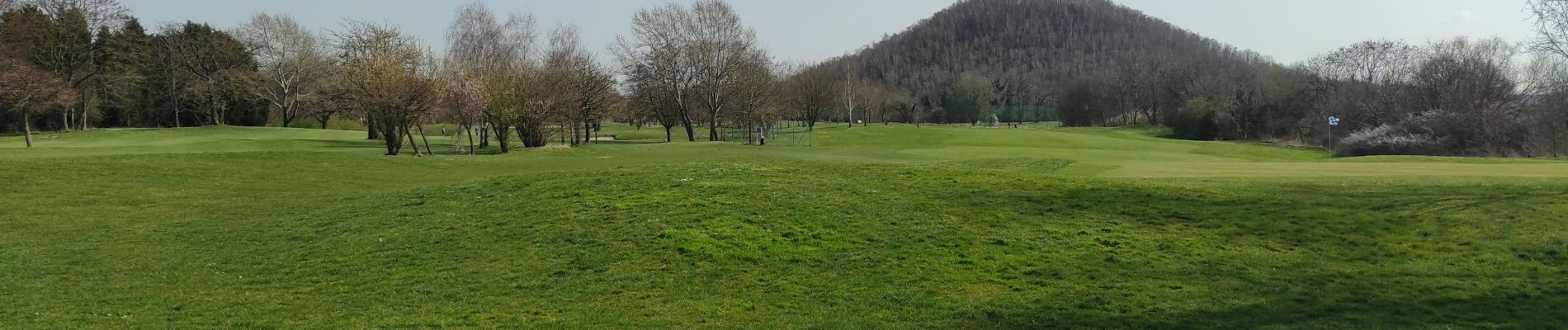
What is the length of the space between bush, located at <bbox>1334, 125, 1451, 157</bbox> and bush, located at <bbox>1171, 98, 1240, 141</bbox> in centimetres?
2676

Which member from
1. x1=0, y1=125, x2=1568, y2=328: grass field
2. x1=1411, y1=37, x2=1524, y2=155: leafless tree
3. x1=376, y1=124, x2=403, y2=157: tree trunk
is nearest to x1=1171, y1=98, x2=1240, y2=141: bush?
x1=1411, y1=37, x2=1524, y2=155: leafless tree

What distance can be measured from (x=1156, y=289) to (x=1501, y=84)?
65.0 m

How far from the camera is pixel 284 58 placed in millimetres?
67938

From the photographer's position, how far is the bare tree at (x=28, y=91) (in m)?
40.8

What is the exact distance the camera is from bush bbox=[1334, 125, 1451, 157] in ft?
172

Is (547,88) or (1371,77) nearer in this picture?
(547,88)

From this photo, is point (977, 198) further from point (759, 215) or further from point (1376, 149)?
point (1376, 149)

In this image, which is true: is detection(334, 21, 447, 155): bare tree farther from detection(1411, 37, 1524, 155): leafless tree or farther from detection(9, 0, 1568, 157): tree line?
detection(1411, 37, 1524, 155): leafless tree

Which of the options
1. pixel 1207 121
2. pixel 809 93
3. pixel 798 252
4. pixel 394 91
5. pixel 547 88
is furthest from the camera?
pixel 809 93

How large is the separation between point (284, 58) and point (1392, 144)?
76.5 meters

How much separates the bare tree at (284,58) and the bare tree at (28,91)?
1732 cm

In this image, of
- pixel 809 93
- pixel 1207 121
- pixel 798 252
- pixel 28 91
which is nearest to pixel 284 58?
pixel 28 91

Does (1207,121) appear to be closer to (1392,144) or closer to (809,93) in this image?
(1392,144)

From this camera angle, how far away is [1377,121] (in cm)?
6544
